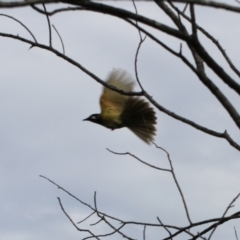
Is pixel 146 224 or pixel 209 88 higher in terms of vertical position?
pixel 146 224

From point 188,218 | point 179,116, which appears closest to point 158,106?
point 179,116

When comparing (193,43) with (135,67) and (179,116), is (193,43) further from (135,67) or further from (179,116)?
(135,67)

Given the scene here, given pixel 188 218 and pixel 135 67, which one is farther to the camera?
pixel 188 218

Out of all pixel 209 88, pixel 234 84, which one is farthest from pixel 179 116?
pixel 234 84

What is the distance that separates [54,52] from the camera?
2850 mm

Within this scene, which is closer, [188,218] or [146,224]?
[188,218]

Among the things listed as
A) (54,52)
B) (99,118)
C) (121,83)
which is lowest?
(54,52)

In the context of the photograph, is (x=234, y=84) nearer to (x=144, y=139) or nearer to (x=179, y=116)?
(x=179, y=116)

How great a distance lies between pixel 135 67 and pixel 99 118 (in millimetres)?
2852

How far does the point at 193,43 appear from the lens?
2.03m

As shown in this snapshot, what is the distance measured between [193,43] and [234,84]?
23 cm

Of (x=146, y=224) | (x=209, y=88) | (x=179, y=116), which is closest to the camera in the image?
(x=209, y=88)

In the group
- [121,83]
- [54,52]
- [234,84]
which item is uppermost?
[121,83]

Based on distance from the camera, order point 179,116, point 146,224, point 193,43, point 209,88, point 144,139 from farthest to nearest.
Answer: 1. point 144,139
2. point 146,224
3. point 179,116
4. point 209,88
5. point 193,43
